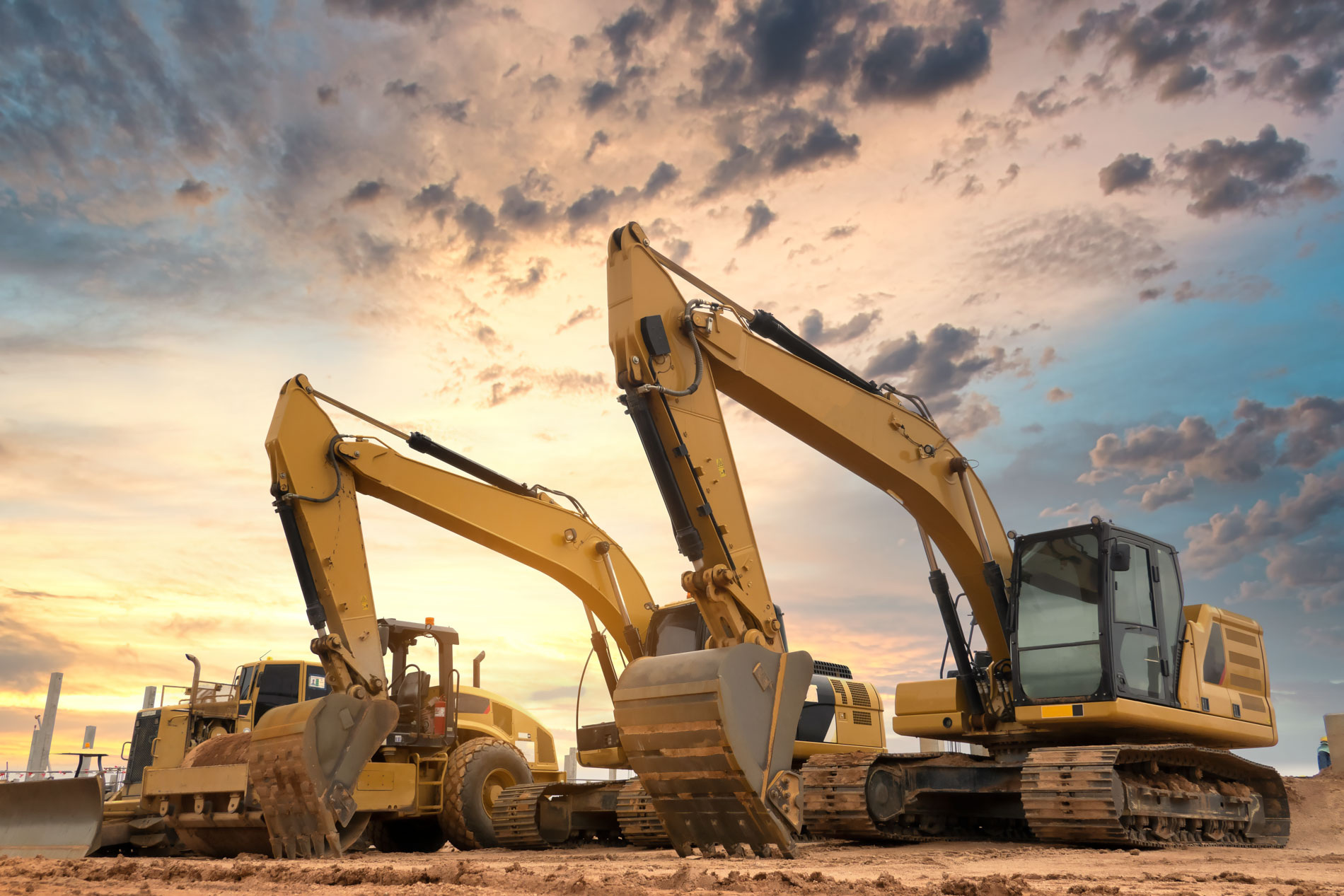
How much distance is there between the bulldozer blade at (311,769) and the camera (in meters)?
9.67

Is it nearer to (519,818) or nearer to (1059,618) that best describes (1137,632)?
(1059,618)

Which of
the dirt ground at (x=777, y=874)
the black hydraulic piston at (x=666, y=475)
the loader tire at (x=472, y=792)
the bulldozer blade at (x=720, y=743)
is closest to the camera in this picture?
the dirt ground at (x=777, y=874)

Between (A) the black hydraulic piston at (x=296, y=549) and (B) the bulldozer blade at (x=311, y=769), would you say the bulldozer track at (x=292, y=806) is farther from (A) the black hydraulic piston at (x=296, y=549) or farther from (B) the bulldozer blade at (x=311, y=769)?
(A) the black hydraulic piston at (x=296, y=549)

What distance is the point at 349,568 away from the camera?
445 inches

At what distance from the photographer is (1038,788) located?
9547 mm

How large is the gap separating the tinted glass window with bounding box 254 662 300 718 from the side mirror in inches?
383

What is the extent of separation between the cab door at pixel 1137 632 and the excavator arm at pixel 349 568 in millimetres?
5118

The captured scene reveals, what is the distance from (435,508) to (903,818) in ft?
19.2

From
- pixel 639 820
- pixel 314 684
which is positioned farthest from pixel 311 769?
pixel 314 684

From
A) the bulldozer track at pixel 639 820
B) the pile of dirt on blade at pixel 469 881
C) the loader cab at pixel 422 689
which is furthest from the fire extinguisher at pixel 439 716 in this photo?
the pile of dirt on blade at pixel 469 881

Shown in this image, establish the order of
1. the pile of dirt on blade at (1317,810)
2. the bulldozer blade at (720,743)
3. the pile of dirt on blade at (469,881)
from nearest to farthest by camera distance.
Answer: the pile of dirt on blade at (469,881), the bulldozer blade at (720,743), the pile of dirt on blade at (1317,810)

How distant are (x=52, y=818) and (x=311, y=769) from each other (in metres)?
2.47

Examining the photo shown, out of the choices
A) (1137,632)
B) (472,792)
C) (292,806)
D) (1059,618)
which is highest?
(1059,618)

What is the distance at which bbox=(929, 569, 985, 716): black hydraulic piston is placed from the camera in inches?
433
